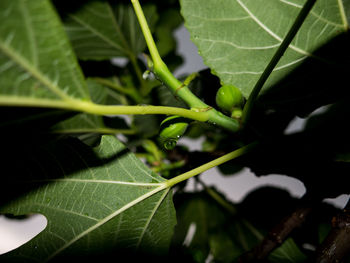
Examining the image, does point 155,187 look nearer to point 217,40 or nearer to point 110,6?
point 217,40

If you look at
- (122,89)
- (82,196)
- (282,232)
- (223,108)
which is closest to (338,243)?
(282,232)

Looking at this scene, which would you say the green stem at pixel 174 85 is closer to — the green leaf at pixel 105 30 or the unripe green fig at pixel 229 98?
the unripe green fig at pixel 229 98

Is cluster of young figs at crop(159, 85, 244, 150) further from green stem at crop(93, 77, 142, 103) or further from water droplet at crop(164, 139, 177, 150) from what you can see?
green stem at crop(93, 77, 142, 103)

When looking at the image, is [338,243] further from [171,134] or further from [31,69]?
[31,69]

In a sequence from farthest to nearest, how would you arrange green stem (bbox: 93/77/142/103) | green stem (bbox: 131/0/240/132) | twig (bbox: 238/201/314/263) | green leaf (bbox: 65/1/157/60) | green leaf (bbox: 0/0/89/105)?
green stem (bbox: 93/77/142/103) → green leaf (bbox: 65/1/157/60) → twig (bbox: 238/201/314/263) → green stem (bbox: 131/0/240/132) → green leaf (bbox: 0/0/89/105)

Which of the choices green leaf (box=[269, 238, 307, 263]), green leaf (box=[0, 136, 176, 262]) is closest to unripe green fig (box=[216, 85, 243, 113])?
Answer: green leaf (box=[0, 136, 176, 262])

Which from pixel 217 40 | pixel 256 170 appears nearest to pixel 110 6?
pixel 217 40

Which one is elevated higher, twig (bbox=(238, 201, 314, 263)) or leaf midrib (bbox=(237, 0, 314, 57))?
leaf midrib (bbox=(237, 0, 314, 57))
